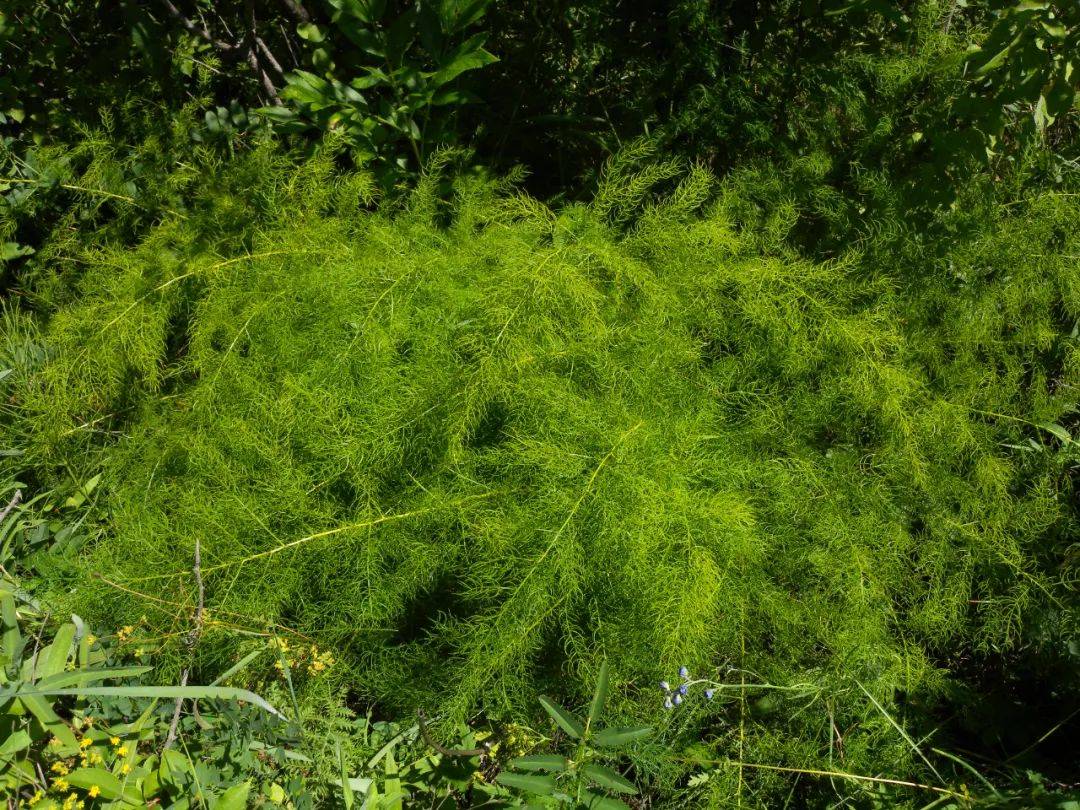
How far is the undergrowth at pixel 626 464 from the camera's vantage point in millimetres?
1827

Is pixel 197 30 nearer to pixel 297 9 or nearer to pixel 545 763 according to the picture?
pixel 297 9

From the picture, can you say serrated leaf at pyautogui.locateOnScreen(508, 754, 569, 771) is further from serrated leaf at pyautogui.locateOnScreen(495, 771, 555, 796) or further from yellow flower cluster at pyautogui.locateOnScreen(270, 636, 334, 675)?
yellow flower cluster at pyautogui.locateOnScreen(270, 636, 334, 675)

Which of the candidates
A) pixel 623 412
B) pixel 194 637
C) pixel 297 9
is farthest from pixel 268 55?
pixel 194 637

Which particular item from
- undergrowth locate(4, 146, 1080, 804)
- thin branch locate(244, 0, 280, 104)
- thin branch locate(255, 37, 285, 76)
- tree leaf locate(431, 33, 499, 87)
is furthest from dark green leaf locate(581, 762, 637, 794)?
thin branch locate(244, 0, 280, 104)

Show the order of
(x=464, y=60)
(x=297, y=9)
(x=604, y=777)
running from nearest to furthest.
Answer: (x=604, y=777), (x=464, y=60), (x=297, y=9)

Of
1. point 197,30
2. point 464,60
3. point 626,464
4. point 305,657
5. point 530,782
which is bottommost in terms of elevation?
point 305,657

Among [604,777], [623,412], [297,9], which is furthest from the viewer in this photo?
[297,9]

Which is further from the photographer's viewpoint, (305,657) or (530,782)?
(305,657)

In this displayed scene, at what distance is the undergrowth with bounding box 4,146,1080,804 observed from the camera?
1.83 meters

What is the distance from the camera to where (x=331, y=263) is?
2.21 metres

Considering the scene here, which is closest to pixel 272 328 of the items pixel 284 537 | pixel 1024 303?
pixel 284 537

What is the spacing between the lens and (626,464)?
180 cm

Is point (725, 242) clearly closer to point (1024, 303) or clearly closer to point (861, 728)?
point (1024, 303)

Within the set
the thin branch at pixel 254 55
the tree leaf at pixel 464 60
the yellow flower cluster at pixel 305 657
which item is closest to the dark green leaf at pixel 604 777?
the yellow flower cluster at pixel 305 657
